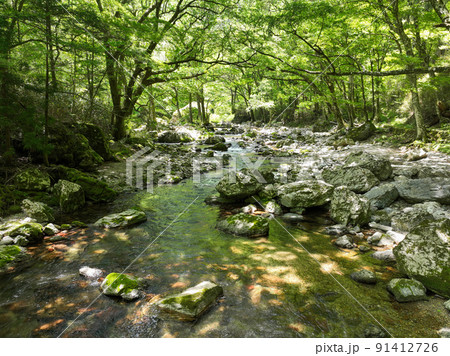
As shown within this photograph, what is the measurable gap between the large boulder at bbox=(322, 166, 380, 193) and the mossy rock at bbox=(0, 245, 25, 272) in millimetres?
7189

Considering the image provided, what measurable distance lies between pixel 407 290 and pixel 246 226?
261 cm

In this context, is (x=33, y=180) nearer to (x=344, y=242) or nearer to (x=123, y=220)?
(x=123, y=220)

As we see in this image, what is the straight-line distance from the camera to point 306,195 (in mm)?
5801

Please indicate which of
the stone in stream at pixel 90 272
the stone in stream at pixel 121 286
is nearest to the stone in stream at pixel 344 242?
the stone in stream at pixel 121 286

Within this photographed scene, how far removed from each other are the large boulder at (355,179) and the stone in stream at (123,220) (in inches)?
211

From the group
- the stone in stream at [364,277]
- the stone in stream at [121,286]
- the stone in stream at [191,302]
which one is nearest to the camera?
the stone in stream at [191,302]

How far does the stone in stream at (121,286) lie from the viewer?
284 centimetres

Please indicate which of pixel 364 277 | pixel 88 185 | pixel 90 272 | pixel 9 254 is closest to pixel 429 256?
pixel 364 277

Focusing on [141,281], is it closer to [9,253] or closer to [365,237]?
[9,253]

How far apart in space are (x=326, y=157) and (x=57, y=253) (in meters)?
11.1

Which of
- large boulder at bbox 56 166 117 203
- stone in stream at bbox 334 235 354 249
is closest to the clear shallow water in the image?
stone in stream at bbox 334 235 354 249

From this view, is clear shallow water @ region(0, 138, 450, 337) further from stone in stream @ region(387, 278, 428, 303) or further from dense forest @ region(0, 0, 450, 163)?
dense forest @ region(0, 0, 450, 163)

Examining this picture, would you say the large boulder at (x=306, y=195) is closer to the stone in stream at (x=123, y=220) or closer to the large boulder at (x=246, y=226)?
the large boulder at (x=246, y=226)
